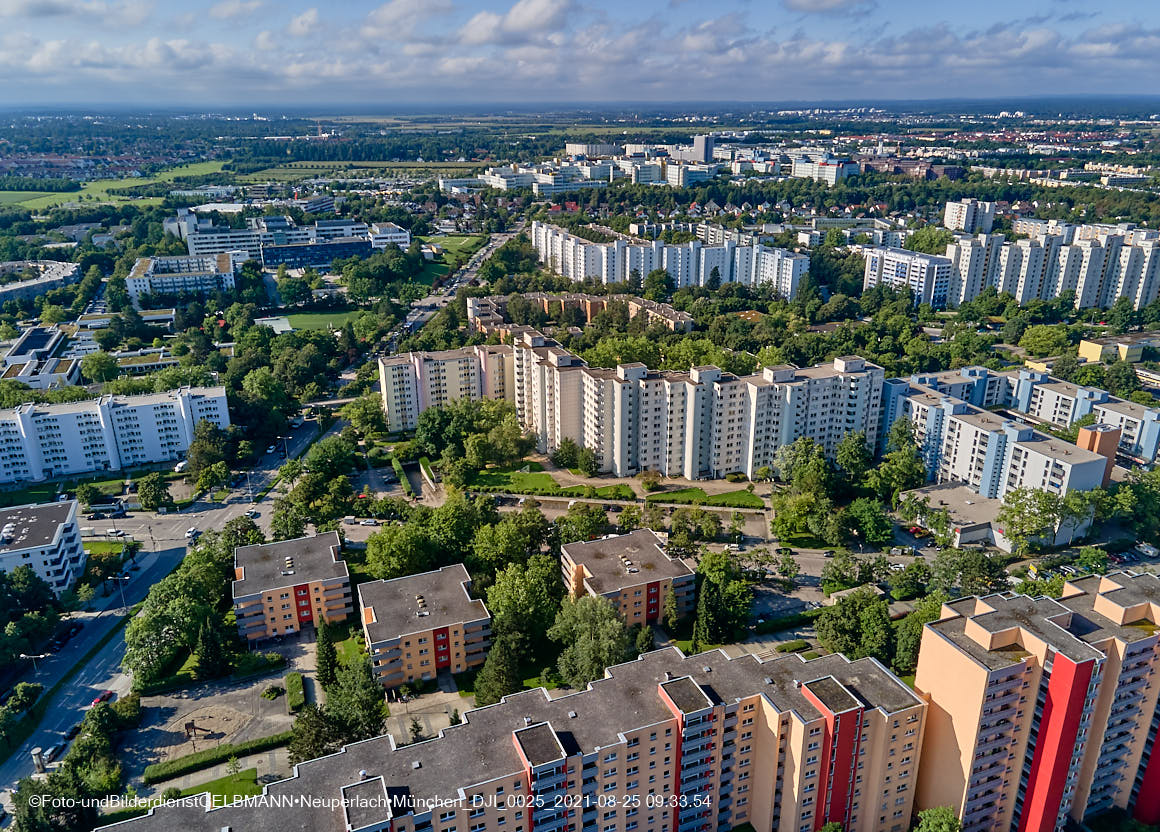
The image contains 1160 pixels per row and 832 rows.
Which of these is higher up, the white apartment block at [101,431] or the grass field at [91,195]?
the grass field at [91,195]

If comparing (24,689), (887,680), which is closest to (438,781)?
(887,680)

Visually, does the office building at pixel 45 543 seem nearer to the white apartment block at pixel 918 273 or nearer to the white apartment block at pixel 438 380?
the white apartment block at pixel 438 380

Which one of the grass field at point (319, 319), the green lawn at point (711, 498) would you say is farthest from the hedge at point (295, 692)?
the grass field at point (319, 319)

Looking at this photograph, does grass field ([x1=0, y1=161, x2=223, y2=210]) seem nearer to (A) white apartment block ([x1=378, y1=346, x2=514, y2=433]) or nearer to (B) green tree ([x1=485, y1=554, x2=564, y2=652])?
(A) white apartment block ([x1=378, y1=346, x2=514, y2=433])

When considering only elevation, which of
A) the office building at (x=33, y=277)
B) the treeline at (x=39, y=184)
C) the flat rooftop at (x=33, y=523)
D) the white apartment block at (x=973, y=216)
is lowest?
the flat rooftop at (x=33, y=523)

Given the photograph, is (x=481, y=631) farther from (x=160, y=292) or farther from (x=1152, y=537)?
(x=160, y=292)

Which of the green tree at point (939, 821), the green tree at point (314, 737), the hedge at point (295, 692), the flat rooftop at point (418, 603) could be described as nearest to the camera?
the green tree at point (939, 821)

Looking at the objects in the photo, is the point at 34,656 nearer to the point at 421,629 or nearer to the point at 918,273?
the point at 421,629
